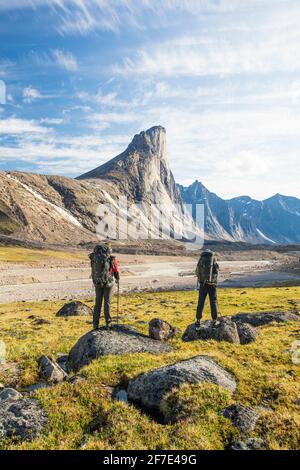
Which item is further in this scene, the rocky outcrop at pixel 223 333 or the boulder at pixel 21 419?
the rocky outcrop at pixel 223 333

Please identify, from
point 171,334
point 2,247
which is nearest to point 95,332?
point 171,334

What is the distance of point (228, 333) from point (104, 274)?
22.5 ft

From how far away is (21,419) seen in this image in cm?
977

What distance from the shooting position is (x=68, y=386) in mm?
11703

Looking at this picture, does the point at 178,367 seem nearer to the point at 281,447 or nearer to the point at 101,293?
the point at 281,447

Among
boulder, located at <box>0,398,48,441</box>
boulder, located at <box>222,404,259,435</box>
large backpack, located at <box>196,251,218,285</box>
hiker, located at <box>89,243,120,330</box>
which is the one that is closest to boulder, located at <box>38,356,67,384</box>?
boulder, located at <box>0,398,48,441</box>

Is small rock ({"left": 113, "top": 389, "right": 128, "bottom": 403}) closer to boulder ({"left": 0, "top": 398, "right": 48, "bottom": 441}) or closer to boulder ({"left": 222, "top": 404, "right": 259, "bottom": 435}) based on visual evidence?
boulder ({"left": 0, "top": 398, "right": 48, "bottom": 441})

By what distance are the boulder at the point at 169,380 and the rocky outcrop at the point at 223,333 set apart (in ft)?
21.2

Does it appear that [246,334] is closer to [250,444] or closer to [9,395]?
[250,444]

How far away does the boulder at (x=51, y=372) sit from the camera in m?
13.3

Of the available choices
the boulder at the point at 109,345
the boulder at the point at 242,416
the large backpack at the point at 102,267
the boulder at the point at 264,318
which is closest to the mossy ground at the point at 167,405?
the boulder at the point at 242,416

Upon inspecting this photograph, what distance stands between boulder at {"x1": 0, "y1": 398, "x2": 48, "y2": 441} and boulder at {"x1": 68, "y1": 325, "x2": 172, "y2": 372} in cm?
433

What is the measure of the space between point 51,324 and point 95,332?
1516 centimetres

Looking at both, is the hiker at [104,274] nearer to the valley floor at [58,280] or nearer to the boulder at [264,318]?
the boulder at [264,318]
